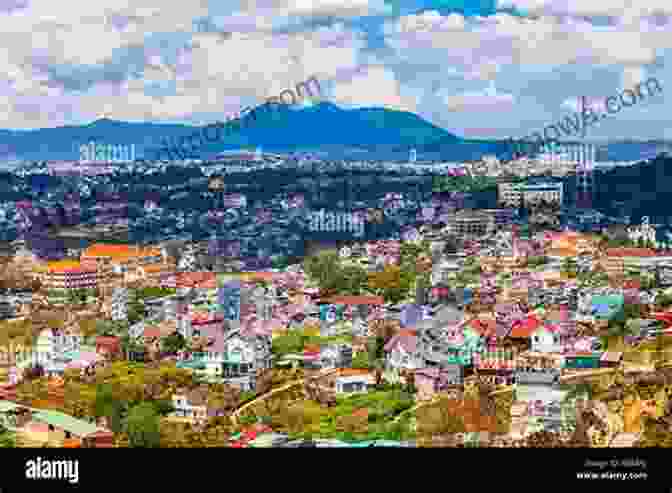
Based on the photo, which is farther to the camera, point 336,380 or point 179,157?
point 179,157

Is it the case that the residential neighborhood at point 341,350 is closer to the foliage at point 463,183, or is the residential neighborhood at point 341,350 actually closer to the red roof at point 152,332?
the red roof at point 152,332

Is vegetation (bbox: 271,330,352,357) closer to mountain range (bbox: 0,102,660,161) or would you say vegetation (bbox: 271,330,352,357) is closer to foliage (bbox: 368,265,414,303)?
foliage (bbox: 368,265,414,303)

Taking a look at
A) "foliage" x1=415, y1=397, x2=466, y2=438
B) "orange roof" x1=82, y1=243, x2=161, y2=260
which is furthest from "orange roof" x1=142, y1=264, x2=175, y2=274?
"foliage" x1=415, y1=397, x2=466, y2=438

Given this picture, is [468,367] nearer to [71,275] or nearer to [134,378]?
[134,378]

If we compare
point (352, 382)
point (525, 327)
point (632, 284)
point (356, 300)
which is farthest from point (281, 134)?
point (352, 382)

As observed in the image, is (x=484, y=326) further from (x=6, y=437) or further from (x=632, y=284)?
(x=6, y=437)
